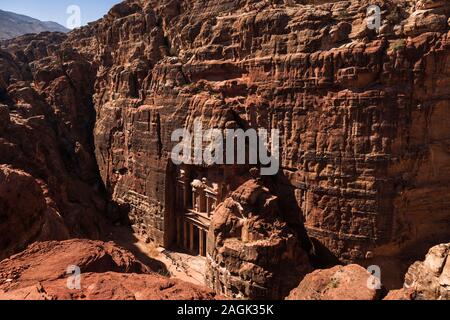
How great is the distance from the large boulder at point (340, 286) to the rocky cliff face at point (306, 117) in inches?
458

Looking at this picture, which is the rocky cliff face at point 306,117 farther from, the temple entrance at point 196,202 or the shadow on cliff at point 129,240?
the temple entrance at point 196,202

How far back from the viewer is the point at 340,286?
8203 mm

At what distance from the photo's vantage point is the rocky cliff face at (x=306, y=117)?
65.0 feet

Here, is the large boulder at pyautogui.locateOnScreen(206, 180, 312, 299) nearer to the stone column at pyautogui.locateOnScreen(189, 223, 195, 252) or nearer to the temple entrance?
the temple entrance

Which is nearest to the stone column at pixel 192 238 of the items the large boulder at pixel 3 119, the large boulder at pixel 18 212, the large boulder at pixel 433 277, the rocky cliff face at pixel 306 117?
the rocky cliff face at pixel 306 117

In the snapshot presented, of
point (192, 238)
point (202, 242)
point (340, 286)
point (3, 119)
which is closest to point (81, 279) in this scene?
point (340, 286)

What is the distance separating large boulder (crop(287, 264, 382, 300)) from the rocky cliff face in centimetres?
1163

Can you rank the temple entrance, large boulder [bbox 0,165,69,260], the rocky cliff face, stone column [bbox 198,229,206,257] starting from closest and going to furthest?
large boulder [bbox 0,165,69,260] < the rocky cliff face < the temple entrance < stone column [bbox 198,229,206,257]

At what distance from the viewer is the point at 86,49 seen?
5309 cm

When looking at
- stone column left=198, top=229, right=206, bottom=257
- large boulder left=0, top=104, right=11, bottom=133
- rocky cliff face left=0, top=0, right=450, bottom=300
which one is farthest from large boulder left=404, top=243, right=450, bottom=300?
large boulder left=0, top=104, right=11, bottom=133

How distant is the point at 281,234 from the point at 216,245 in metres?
4.01

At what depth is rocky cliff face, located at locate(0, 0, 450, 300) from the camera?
19797mm

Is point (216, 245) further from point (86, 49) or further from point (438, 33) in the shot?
point (86, 49)
